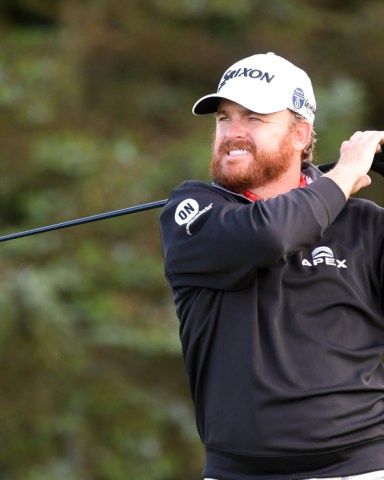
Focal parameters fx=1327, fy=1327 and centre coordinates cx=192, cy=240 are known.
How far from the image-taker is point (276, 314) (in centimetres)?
326

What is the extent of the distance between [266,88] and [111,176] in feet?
29.5

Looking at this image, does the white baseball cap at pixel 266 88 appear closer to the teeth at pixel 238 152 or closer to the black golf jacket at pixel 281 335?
the teeth at pixel 238 152

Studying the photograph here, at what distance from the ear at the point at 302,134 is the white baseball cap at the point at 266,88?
0.07ft

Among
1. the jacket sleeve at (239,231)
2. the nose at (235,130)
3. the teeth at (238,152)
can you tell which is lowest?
the jacket sleeve at (239,231)

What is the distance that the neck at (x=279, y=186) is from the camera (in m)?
3.52

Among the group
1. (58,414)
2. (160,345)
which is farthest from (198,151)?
(58,414)

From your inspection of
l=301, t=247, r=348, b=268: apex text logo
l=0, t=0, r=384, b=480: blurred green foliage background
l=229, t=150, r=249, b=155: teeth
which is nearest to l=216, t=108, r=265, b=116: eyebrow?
l=229, t=150, r=249, b=155: teeth

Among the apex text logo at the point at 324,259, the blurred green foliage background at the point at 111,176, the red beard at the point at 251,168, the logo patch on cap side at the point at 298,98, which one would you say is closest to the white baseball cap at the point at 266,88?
the logo patch on cap side at the point at 298,98

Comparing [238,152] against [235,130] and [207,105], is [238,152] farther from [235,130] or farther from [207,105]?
[207,105]

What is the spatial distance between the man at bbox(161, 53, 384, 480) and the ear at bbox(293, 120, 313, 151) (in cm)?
11

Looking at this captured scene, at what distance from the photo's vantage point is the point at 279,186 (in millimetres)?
3539

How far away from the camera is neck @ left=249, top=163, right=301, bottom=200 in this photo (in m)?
3.52

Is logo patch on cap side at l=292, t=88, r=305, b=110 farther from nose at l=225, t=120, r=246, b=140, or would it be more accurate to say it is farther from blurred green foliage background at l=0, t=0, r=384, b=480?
blurred green foliage background at l=0, t=0, r=384, b=480

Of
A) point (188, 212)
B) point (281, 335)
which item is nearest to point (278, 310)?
point (281, 335)
